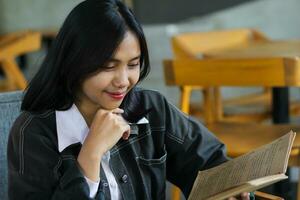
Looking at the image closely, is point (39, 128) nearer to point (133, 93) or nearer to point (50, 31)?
point (133, 93)

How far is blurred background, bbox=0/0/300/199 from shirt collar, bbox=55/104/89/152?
3.36 metres

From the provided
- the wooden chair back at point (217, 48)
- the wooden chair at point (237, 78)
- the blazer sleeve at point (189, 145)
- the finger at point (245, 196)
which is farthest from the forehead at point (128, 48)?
the wooden chair back at point (217, 48)

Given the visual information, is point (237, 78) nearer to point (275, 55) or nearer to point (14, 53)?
point (275, 55)

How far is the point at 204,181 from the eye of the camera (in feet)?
4.11

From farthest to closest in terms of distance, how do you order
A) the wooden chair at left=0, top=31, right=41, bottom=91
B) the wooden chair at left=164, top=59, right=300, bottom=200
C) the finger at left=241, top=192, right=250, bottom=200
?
the wooden chair at left=0, top=31, right=41, bottom=91
the wooden chair at left=164, top=59, right=300, bottom=200
the finger at left=241, top=192, right=250, bottom=200

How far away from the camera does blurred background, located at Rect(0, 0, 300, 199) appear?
16.6ft

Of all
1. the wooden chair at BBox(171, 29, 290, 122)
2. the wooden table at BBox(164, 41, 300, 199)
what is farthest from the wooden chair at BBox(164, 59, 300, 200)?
the wooden chair at BBox(171, 29, 290, 122)

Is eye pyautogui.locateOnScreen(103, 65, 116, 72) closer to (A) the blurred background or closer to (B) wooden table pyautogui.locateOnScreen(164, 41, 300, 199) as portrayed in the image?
(B) wooden table pyautogui.locateOnScreen(164, 41, 300, 199)

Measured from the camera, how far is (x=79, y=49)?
124 cm

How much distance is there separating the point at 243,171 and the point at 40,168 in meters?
0.42

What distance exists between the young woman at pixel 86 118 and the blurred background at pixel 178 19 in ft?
10.9

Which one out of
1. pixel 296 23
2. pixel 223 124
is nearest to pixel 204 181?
pixel 223 124

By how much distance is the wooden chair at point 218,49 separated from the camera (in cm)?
293

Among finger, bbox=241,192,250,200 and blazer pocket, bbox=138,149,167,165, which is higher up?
blazer pocket, bbox=138,149,167,165
